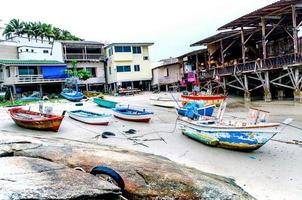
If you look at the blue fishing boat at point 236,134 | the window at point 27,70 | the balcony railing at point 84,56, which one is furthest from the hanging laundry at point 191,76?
the blue fishing boat at point 236,134

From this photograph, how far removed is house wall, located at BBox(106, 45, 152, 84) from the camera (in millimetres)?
40188

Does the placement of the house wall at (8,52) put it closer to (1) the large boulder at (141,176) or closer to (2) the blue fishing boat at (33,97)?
(2) the blue fishing boat at (33,97)

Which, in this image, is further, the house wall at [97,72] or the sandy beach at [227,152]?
the house wall at [97,72]

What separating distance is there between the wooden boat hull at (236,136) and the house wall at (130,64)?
89.4ft

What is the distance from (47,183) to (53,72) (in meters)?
34.6

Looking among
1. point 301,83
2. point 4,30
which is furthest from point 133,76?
point 301,83

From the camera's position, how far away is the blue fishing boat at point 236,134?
460 inches

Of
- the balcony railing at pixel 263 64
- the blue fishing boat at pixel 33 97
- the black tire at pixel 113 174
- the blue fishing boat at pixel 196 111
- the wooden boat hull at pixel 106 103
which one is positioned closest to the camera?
the black tire at pixel 113 174

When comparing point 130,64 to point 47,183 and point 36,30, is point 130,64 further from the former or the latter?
point 47,183

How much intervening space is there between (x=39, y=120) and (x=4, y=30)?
34601 mm

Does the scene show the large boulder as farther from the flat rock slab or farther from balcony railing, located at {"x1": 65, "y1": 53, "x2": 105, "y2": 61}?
balcony railing, located at {"x1": 65, "y1": 53, "x2": 105, "y2": 61}

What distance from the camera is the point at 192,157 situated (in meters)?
12.0

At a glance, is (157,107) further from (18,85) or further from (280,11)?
(18,85)

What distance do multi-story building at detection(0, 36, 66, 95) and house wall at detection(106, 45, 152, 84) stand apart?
6624 millimetres
